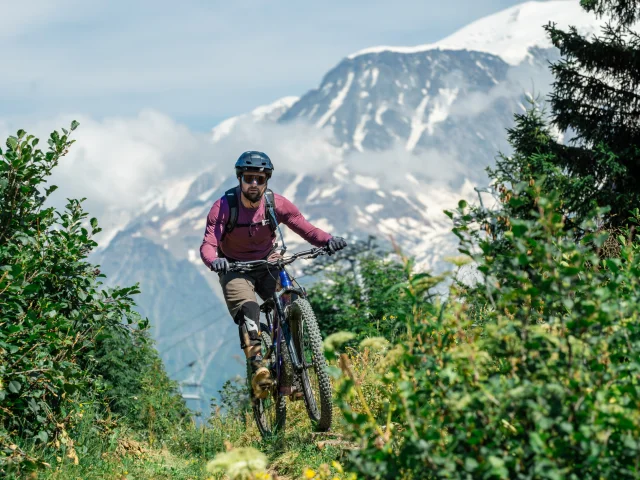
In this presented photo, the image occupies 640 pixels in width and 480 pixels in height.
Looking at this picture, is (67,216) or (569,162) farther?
(569,162)

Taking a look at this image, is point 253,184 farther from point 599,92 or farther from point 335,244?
point 599,92

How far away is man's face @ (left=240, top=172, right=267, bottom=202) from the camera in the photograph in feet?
22.6

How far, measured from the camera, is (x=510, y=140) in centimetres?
1675

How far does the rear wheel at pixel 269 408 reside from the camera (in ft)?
22.4

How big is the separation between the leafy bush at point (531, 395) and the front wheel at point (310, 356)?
3113 millimetres

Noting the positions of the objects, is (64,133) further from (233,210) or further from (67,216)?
(233,210)

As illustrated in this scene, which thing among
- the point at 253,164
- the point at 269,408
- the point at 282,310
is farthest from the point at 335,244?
the point at 269,408

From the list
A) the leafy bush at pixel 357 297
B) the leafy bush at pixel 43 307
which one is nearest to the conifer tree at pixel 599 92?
the leafy bush at pixel 357 297

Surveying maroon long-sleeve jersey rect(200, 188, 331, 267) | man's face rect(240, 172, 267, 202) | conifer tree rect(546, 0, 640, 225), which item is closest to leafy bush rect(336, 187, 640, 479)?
maroon long-sleeve jersey rect(200, 188, 331, 267)

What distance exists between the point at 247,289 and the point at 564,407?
4.63m

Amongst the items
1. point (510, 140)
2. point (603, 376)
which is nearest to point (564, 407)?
point (603, 376)

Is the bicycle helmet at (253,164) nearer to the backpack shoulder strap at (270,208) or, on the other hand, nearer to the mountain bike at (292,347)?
the backpack shoulder strap at (270,208)

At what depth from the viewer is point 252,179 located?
22.7 feet

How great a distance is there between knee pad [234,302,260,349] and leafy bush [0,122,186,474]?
0.94 meters
